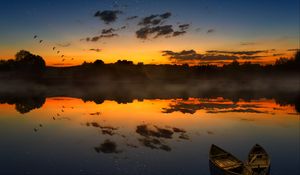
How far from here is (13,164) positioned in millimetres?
36875

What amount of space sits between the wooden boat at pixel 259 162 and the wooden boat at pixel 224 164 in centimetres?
82

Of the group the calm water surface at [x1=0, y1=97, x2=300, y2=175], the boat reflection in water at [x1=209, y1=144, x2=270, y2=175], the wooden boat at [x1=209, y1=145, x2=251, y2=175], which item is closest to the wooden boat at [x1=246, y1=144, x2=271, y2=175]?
the boat reflection in water at [x1=209, y1=144, x2=270, y2=175]

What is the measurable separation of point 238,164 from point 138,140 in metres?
18.6

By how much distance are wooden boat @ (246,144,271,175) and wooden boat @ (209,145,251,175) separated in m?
0.82

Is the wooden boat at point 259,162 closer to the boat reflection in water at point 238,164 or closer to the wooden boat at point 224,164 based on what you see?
the boat reflection in water at point 238,164

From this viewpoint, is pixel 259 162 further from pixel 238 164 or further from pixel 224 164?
pixel 224 164

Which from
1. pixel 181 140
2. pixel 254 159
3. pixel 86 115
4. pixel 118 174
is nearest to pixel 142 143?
pixel 181 140

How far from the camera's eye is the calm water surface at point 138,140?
119 ft

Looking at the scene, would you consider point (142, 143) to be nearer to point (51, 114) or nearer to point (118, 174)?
point (118, 174)

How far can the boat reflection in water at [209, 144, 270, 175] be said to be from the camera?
30.3m

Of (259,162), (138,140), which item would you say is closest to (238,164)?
(259,162)

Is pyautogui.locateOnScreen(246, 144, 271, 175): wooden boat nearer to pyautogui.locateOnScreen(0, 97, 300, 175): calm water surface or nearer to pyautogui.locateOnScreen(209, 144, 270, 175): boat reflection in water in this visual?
pyautogui.locateOnScreen(209, 144, 270, 175): boat reflection in water

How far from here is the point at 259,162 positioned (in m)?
34.2

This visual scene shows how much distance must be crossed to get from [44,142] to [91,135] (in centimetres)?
708
